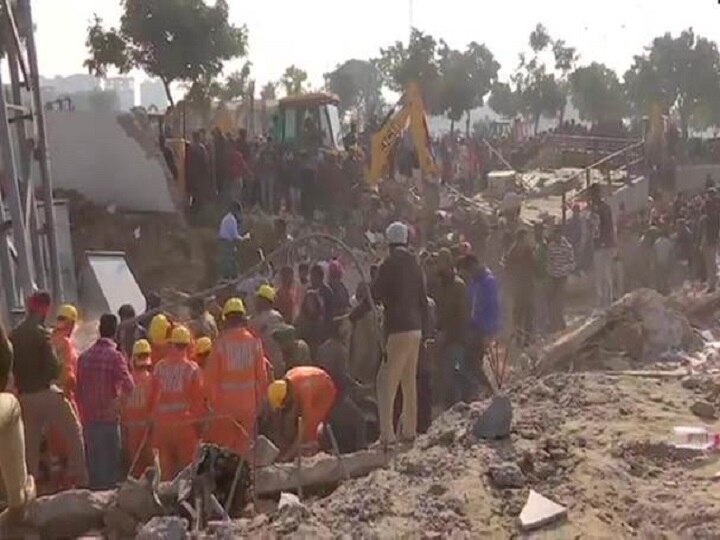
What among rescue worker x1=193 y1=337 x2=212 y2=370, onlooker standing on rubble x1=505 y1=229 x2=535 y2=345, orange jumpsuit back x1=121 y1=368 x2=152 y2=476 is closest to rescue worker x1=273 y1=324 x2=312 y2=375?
rescue worker x1=193 y1=337 x2=212 y2=370

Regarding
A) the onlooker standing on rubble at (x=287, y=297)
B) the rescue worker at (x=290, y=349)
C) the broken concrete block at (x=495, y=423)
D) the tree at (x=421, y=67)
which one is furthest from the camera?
the tree at (x=421, y=67)

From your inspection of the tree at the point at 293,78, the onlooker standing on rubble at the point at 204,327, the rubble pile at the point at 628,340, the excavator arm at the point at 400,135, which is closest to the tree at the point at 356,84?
the tree at the point at 293,78

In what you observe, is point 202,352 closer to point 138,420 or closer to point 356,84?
point 138,420

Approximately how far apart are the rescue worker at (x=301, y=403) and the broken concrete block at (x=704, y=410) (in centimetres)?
276

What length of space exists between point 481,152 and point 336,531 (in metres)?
27.6

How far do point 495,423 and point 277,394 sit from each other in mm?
1946

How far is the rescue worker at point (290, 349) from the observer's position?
10141 mm

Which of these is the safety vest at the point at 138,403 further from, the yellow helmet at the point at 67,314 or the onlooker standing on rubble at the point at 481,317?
the onlooker standing on rubble at the point at 481,317

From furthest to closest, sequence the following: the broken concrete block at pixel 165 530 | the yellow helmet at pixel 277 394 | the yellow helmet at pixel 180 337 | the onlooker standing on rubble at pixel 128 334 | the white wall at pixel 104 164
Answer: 1. the white wall at pixel 104 164
2. the onlooker standing on rubble at pixel 128 334
3. the yellow helmet at pixel 277 394
4. the yellow helmet at pixel 180 337
5. the broken concrete block at pixel 165 530

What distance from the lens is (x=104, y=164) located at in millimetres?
20422

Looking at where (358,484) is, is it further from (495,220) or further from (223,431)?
(495,220)

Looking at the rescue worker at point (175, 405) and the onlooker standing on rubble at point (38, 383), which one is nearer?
the onlooker standing on rubble at point (38, 383)

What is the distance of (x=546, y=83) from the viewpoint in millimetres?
59625

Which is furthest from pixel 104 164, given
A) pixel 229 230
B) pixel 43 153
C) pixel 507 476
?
pixel 507 476
